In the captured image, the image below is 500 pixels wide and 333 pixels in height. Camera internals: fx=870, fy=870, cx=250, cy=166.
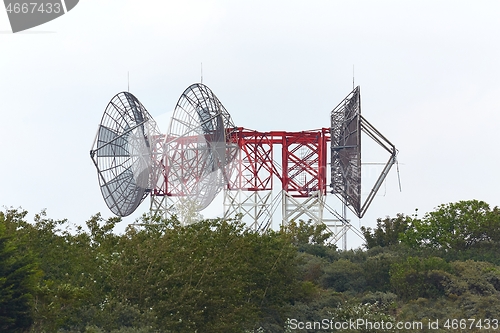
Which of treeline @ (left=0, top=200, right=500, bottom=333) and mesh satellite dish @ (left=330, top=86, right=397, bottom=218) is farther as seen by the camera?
mesh satellite dish @ (left=330, top=86, right=397, bottom=218)

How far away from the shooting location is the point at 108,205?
1720 inches

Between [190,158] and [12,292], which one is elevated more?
[190,158]

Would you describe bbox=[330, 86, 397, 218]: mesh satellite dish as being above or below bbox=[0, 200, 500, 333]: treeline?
above

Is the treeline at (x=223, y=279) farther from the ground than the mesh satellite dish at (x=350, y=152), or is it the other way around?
the mesh satellite dish at (x=350, y=152)

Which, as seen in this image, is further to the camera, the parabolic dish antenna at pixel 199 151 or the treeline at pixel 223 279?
the parabolic dish antenna at pixel 199 151

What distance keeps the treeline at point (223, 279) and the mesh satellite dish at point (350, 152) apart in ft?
9.62

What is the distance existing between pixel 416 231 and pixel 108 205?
19409 millimetres

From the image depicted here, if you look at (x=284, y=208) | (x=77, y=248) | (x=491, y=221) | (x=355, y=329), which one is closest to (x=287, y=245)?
(x=355, y=329)

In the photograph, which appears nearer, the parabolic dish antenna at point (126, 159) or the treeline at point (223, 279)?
the treeline at point (223, 279)

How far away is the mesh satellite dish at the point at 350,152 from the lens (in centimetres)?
4441

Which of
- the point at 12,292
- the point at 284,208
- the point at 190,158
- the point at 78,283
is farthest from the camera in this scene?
the point at 284,208

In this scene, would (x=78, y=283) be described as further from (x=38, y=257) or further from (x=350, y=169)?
(x=350, y=169)

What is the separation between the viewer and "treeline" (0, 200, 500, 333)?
24219 mm

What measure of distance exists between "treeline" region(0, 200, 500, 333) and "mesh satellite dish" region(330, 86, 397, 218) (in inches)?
115
